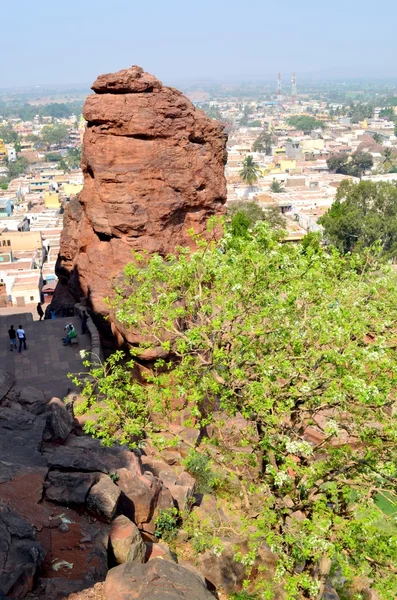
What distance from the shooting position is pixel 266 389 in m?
9.98

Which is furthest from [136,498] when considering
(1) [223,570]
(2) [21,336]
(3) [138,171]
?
(3) [138,171]

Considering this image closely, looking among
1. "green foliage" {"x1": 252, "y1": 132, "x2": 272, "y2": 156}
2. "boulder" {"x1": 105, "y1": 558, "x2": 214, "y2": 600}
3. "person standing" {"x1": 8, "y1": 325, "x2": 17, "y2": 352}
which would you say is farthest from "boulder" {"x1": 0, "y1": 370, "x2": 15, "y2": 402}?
"green foliage" {"x1": 252, "y1": 132, "x2": 272, "y2": 156}

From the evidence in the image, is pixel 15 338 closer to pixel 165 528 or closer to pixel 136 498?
pixel 136 498

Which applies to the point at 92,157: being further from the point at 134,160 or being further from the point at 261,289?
the point at 261,289

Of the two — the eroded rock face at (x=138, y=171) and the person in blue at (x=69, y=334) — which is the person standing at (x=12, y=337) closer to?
the person in blue at (x=69, y=334)

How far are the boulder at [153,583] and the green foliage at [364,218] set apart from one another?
38.7 metres

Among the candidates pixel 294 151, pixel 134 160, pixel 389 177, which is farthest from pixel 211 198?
pixel 294 151

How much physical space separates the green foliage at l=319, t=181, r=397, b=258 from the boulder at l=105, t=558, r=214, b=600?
127 ft

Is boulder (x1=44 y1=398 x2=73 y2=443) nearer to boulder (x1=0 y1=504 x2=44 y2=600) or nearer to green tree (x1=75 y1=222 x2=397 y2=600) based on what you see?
green tree (x1=75 y1=222 x2=397 y2=600)

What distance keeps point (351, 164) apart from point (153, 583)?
123097mm

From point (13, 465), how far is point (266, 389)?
5309 millimetres

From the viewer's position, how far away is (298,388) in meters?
9.99

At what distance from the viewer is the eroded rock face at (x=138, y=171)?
20578 mm

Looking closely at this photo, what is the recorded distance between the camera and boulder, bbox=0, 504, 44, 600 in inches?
327
